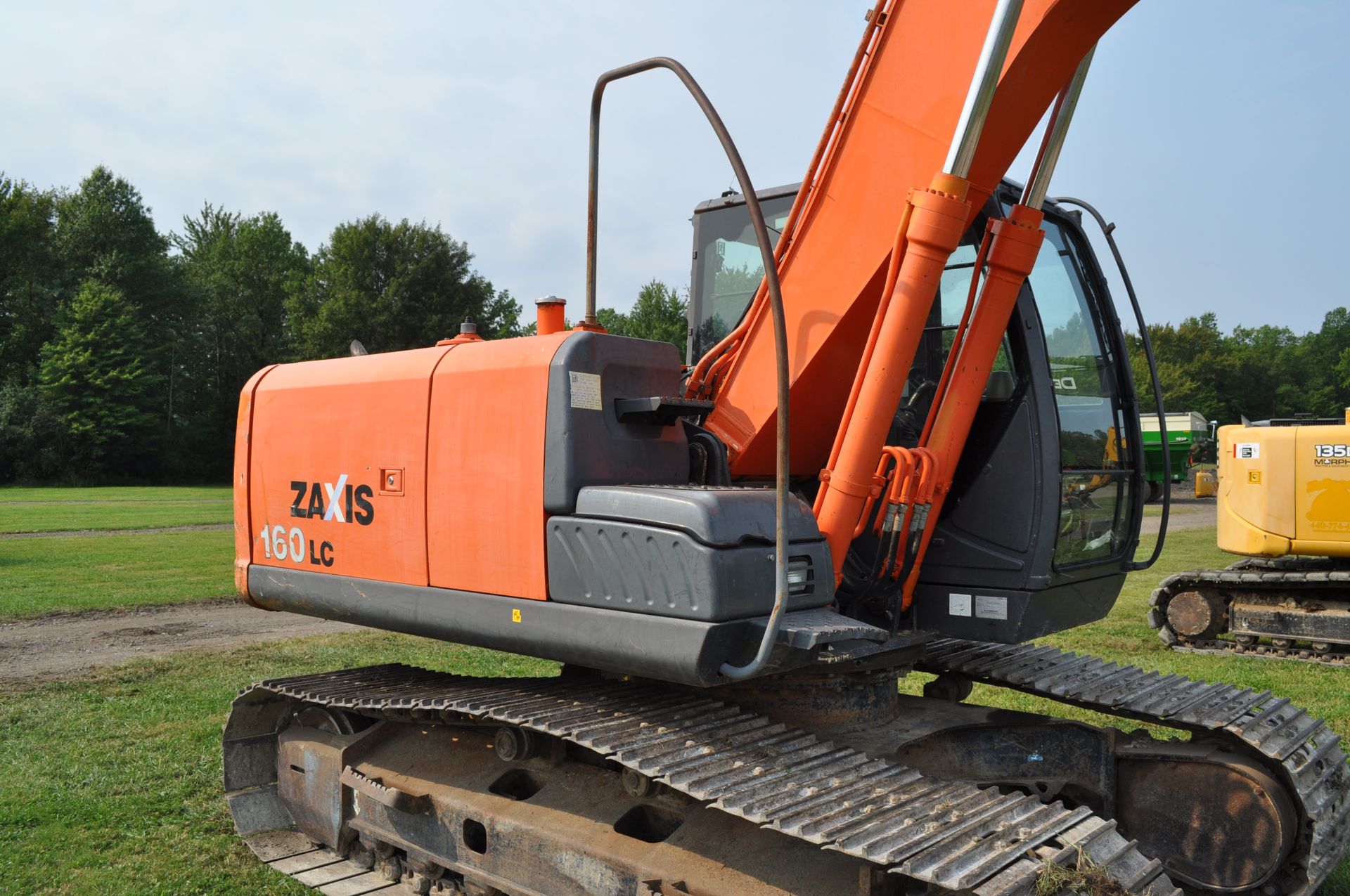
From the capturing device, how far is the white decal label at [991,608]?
3947mm

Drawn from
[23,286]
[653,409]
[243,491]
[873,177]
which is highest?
[23,286]

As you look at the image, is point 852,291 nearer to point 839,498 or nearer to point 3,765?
point 839,498

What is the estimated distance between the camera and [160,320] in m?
49.8

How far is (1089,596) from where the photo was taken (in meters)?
4.29

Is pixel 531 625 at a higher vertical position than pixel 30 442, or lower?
lower

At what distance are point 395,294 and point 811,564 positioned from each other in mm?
36677

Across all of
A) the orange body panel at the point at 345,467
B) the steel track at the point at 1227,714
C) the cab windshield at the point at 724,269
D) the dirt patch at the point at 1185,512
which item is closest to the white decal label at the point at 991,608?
the steel track at the point at 1227,714

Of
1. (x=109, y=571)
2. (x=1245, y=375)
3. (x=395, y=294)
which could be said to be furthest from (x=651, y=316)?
(x=1245, y=375)

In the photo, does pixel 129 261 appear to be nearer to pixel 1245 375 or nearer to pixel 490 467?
pixel 490 467

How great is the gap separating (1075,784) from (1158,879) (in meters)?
1.35

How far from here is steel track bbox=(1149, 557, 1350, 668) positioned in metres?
9.42

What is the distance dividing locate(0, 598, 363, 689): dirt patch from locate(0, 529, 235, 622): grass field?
573mm

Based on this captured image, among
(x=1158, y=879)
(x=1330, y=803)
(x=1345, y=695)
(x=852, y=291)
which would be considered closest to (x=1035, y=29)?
(x=852, y=291)

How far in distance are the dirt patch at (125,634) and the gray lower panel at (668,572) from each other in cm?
606
